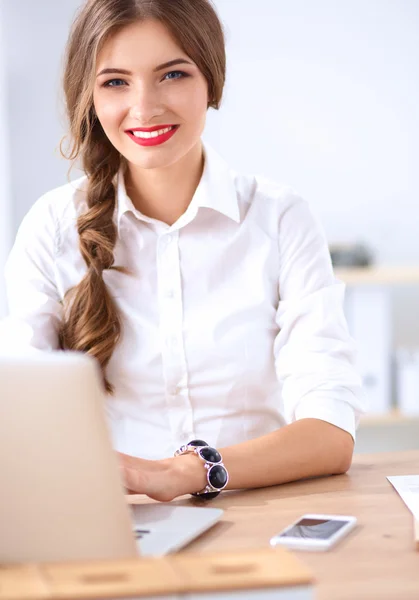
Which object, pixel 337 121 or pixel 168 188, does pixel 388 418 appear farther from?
pixel 168 188

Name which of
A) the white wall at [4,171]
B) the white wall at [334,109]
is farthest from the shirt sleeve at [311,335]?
the white wall at [334,109]

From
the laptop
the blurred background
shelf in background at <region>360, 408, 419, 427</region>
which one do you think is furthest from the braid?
shelf in background at <region>360, 408, 419, 427</region>

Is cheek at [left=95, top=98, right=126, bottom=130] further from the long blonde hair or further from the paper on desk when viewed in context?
the paper on desk

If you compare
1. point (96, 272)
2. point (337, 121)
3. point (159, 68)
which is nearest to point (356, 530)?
point (96, 272)

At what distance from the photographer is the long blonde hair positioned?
1640mm

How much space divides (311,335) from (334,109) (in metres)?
2.73

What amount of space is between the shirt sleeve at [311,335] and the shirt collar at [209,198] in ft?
0.37

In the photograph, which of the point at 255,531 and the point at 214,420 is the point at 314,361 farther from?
the point at 255,531

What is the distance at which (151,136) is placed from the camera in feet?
5.54

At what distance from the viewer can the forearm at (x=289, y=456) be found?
139cm

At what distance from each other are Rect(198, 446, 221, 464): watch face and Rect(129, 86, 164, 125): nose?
639 mm

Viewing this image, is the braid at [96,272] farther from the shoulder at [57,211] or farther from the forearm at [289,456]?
the forearm at [289,456]

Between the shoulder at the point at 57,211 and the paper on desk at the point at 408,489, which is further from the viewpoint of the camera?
the shoulder at the point at 57,211

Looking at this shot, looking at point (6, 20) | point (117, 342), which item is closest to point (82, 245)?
point (117, 342)
